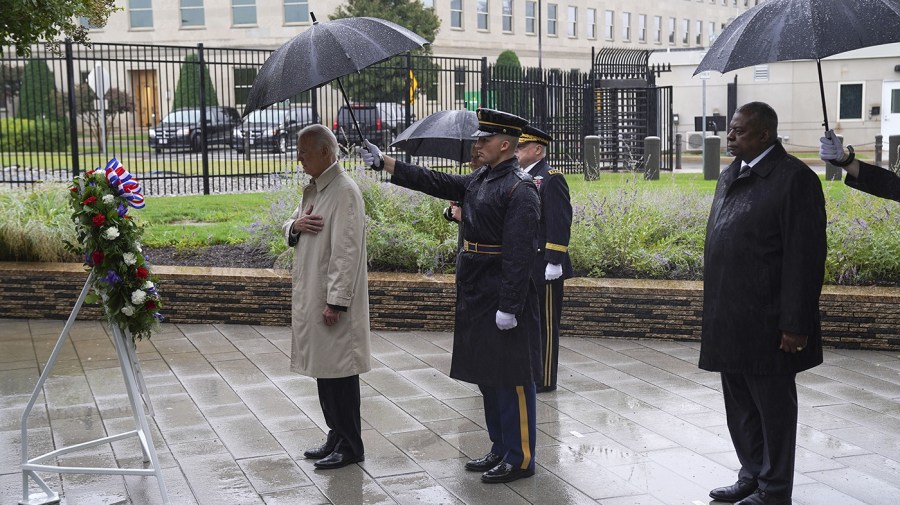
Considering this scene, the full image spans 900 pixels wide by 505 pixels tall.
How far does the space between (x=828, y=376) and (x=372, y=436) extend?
3.74 meters

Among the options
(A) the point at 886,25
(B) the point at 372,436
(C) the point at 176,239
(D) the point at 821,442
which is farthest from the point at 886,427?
(C) the point at 176,239

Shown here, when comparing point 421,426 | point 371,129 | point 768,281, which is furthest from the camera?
point 371,129

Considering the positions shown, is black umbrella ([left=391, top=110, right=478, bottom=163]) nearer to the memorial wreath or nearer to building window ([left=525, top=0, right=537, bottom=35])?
the memorial wreath

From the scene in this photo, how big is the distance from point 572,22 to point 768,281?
201 feet

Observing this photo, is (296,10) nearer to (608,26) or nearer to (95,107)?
(95,107)

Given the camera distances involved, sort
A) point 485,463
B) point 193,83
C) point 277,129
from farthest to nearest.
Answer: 1. point 193,83
2. point 277,129
3. point 485,463

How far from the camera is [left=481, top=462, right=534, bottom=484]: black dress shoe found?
219 inches

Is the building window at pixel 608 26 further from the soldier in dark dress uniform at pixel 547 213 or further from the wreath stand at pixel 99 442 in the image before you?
the wreath stand at pixel 99 442

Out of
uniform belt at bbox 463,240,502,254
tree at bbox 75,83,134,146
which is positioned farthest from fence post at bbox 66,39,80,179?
uniform belt at bbox 463,240,502,254

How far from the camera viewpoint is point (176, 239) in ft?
38.7

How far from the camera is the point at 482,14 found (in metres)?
57.0

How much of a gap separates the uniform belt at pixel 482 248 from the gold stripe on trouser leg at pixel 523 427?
2.53 feet

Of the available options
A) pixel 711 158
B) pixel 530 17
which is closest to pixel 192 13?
pixel 530 17

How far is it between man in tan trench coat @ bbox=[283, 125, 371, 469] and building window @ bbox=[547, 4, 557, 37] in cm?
5822
